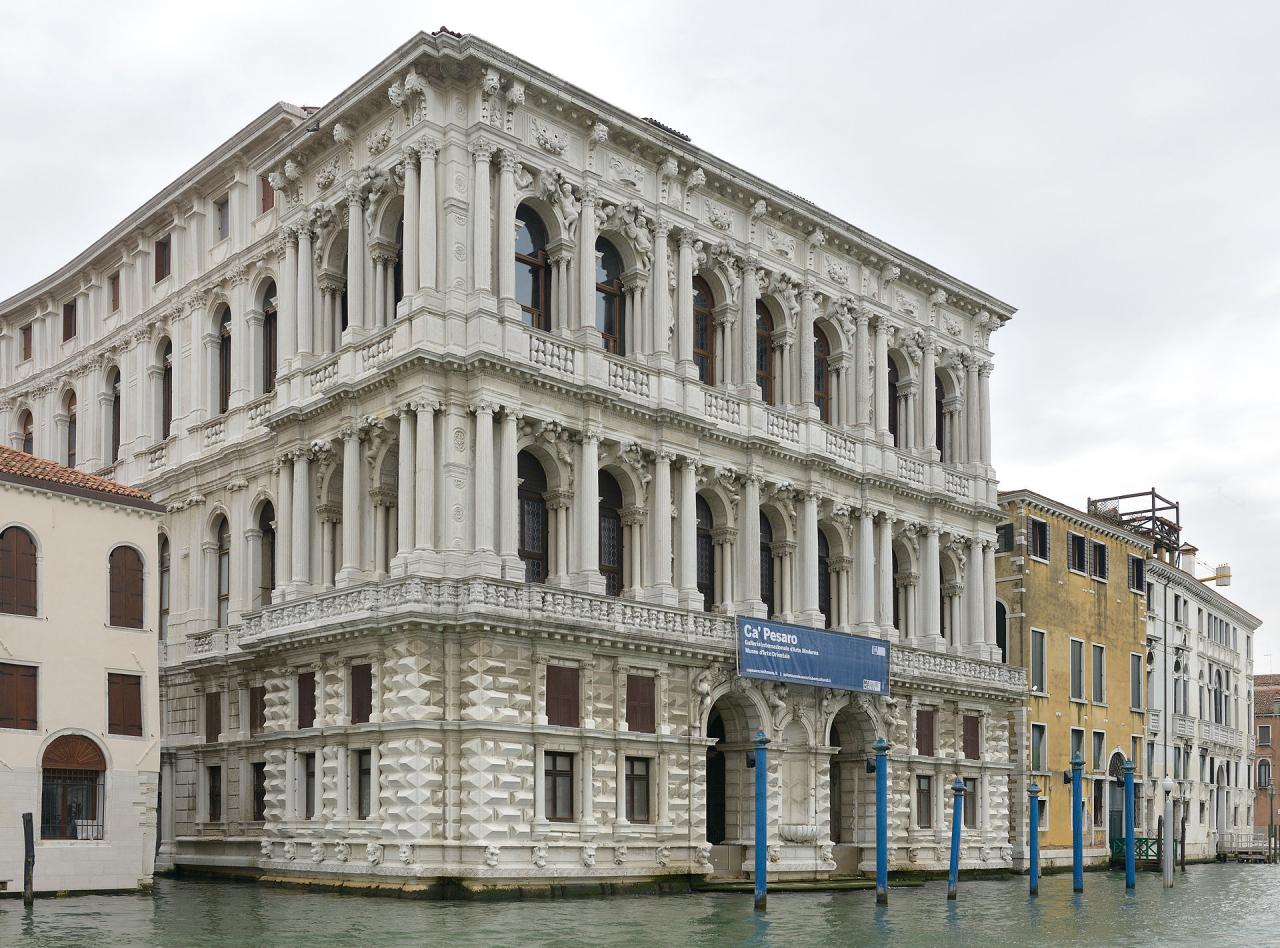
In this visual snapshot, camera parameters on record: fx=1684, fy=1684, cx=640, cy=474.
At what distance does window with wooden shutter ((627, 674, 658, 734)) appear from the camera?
121ft

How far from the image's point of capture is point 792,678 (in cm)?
4006

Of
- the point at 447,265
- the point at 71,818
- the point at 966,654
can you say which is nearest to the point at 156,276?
the point at 447,265

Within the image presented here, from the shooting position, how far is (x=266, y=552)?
41312mm

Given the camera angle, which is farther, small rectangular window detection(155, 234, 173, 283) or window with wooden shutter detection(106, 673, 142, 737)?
small rectangular window detection(155, 234, 173, 283)

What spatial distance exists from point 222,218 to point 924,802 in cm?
2447

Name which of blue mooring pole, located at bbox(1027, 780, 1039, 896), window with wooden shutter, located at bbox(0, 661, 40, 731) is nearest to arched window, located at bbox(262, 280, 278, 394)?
window with wooden shutter, located at bbox(0, 661, 40, 731)

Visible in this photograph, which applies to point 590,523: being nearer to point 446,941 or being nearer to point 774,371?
point 774,371

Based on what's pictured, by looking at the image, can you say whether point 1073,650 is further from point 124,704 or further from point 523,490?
point 124,704

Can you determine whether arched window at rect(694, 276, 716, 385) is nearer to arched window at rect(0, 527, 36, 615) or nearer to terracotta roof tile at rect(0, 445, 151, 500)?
terracotta roof tile at rect(0, 445, 151, 500)

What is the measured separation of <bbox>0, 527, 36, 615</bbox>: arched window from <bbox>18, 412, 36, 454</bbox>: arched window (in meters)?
20.6

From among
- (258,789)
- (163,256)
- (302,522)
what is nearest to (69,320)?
(163,256)

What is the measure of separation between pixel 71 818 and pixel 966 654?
84.8 ft

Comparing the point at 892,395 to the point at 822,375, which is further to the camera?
the point at 892,395

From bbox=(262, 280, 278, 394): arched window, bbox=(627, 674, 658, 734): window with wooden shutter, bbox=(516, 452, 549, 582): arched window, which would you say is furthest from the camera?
bbox=(262, 280, 278, 394): arched window
